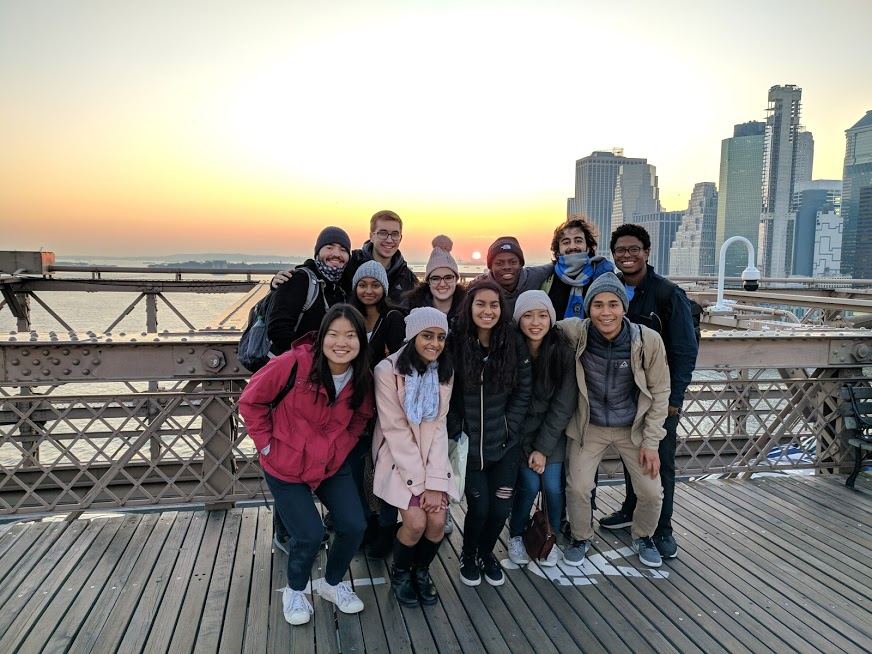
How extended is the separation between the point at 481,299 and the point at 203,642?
2235 millimetres

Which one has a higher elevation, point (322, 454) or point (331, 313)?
point (331, 313)

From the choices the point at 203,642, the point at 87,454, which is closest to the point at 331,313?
the point at 203,642

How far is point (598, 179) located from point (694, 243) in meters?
11.8

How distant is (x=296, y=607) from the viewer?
2842 millimetres

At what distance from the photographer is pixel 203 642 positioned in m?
2.67

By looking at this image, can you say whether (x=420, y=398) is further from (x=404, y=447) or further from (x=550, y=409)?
(x=550, y=409)

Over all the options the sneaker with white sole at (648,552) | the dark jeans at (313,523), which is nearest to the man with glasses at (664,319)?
the sneaker with white sole at (648,552)

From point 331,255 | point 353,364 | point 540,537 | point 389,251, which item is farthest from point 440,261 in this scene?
point 540,537

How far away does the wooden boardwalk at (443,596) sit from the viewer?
8.95 feet

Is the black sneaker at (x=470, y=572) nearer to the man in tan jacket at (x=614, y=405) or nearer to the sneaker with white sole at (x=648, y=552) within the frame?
the man in tan jacket at (x=614, y=405)

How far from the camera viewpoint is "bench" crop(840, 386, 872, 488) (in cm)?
472

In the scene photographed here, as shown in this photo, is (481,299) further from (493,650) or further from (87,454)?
(87,454)

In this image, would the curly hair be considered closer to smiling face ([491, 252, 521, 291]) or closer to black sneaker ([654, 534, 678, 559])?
smiling face ([491, 252, 521, 291])

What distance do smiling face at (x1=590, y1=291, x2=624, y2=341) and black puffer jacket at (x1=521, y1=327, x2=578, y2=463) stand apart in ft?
0.75
